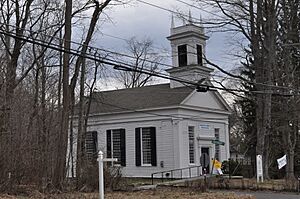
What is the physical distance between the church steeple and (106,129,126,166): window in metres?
5.80

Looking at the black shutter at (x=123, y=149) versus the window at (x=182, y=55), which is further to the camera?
the window at (x=182, y=55)

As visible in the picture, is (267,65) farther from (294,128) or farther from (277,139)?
(277,139)

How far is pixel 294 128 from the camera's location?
39188 millimetres

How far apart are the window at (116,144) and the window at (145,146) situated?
1365mm

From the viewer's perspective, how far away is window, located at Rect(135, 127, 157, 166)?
38844 millimetres

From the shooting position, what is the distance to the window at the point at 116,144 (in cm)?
4044

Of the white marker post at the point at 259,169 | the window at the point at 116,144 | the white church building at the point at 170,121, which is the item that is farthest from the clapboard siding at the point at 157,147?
the white marker post at the point at 259,169

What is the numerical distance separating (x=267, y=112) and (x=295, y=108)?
2.80 meters

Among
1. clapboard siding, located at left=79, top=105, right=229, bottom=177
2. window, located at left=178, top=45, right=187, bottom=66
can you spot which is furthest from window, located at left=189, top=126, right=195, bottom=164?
window, located at left=178, top=45, right=187, bottom=66

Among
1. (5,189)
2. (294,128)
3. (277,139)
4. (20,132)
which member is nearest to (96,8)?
(20,132)

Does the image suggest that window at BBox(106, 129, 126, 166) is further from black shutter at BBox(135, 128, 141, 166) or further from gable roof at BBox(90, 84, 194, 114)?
gable roof at BBox(90, 84, 194, 114)

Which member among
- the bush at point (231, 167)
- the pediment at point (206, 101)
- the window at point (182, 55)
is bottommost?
the bush at point (231, 167)

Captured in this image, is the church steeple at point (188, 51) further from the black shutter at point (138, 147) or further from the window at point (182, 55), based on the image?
the black shutter at point (138, 147)

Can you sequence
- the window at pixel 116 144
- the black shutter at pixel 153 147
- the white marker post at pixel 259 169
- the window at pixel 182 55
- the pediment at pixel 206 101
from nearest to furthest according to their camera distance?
the white marker post at pixel 259 169
the black shutter at pixel 153 147
the pediment at pixel 206 101
the window at pixel 116 144
the window at pixel 182 55
